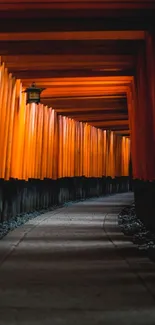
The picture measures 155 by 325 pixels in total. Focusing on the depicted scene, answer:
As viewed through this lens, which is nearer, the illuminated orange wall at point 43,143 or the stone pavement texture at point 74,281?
the stone pavement texture at point 74,281

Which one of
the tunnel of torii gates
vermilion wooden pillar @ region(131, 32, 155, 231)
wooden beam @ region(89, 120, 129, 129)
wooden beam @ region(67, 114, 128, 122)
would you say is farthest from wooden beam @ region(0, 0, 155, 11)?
wooden beam @ region(89, 120, 129, 129)

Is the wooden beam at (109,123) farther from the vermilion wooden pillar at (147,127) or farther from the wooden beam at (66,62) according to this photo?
the vermilion wooden pillar at (147,127)

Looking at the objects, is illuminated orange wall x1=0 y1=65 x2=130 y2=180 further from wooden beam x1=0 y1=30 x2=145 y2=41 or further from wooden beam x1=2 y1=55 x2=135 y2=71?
wooden beam x1=0 y1=30 x2=145 y2=41

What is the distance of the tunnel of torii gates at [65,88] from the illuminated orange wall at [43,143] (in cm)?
3

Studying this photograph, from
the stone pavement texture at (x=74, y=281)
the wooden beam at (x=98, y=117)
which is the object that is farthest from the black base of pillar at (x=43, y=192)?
the wooden beam at (x=98, y=117)

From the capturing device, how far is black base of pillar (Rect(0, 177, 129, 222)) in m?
9.87

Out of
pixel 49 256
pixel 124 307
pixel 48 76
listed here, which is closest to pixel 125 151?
pixel 48 76

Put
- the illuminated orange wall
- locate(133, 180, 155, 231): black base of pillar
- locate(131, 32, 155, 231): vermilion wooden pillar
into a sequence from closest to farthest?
locate(131, 32, 155, 231): vermilion wooden pillar → locate(133, 180, 155, 231): black base of pillar → the illuminated orange wall

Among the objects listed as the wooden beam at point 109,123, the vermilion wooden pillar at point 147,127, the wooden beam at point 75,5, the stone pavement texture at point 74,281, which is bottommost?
the stone pavement texture at point 74,281

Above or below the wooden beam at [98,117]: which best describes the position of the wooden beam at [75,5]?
below

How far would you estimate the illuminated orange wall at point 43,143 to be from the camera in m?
8.96

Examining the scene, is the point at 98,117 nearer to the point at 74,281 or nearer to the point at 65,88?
the point at 65,88

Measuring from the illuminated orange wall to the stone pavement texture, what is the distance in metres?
2.61

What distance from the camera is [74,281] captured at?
14.0 ft
